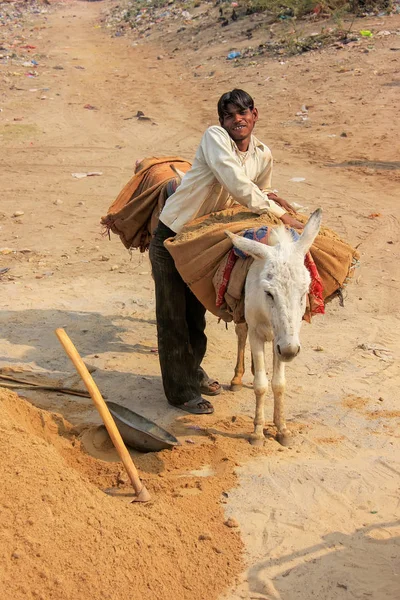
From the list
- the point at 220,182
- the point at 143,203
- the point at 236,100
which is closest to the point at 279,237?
the point at 220,182

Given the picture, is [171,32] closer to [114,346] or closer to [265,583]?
[114,346]

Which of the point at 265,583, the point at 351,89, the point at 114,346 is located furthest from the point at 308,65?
the point at 265,583

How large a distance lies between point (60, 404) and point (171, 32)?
1844 cm

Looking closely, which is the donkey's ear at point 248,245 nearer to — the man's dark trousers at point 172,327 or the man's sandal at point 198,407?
the man's dark trousers at point 172,327

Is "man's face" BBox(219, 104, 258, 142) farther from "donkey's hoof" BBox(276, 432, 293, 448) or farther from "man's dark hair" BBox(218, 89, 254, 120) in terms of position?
"donkey's hoof" BBox(276, 432, 293, 448)

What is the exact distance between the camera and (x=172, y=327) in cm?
523

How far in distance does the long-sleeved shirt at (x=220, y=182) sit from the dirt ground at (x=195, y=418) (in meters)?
1.49

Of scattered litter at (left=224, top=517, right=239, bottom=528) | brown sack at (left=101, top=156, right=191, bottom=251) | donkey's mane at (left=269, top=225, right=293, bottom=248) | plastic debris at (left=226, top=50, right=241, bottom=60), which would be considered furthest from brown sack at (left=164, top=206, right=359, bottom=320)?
plastic debris at (left=226, top=50, right=241, bottom=60)

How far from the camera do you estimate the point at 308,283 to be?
4359mm

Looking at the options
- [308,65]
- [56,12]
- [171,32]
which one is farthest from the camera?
[56,12]

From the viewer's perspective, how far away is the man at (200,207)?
14.9ft

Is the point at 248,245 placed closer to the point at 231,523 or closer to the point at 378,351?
the point at 231,523

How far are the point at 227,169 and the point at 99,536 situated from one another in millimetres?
2257

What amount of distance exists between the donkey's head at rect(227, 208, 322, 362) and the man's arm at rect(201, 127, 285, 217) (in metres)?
0.27
